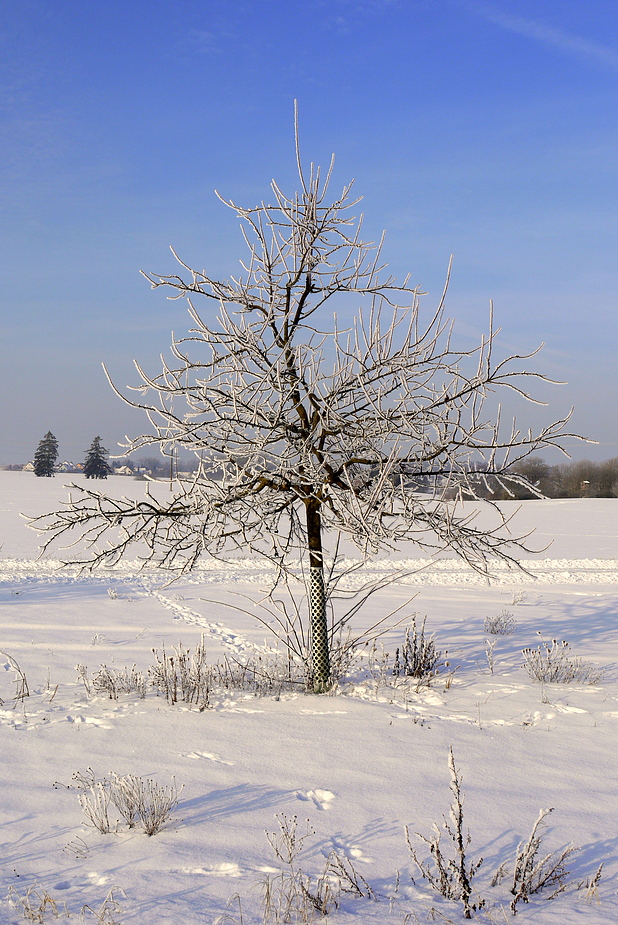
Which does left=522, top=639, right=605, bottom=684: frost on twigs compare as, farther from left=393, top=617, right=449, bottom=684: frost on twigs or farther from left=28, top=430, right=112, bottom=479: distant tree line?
left=28, top=430, right=112, bottom=479: distant tree line

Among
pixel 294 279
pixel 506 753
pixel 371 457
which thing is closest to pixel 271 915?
pixel 506 753

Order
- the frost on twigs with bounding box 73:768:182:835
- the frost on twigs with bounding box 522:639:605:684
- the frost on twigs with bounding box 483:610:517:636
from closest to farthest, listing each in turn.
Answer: the frost on twigs with bounding box 73:768:182:835, the frost on twigs with bounding box 522:639:605:684, the frost on twigs with bounding box 483:610:517:636

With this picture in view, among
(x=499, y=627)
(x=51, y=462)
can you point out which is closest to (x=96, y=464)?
(x=51, y=462)

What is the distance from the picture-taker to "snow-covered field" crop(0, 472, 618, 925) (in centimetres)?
308

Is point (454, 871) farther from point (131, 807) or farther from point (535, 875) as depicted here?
point (131, 807)

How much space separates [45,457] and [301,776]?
217 ft

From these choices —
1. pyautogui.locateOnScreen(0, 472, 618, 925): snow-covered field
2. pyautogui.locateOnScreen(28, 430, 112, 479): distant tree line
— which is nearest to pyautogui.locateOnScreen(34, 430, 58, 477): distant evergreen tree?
pyautogui.locateOnScreen(28, 430, 112, 479): distant tree line

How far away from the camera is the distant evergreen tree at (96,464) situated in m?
62.9

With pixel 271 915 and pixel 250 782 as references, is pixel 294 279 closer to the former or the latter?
pixel 250 782

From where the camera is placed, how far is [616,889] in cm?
314

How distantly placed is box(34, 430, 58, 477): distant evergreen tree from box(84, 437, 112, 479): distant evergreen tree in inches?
132

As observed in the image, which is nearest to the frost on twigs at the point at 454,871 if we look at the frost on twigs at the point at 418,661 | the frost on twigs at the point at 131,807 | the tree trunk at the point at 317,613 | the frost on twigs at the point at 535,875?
the frost on twigs at the point at 535,875

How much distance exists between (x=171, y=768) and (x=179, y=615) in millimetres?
6363

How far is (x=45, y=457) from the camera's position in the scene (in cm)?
6531
